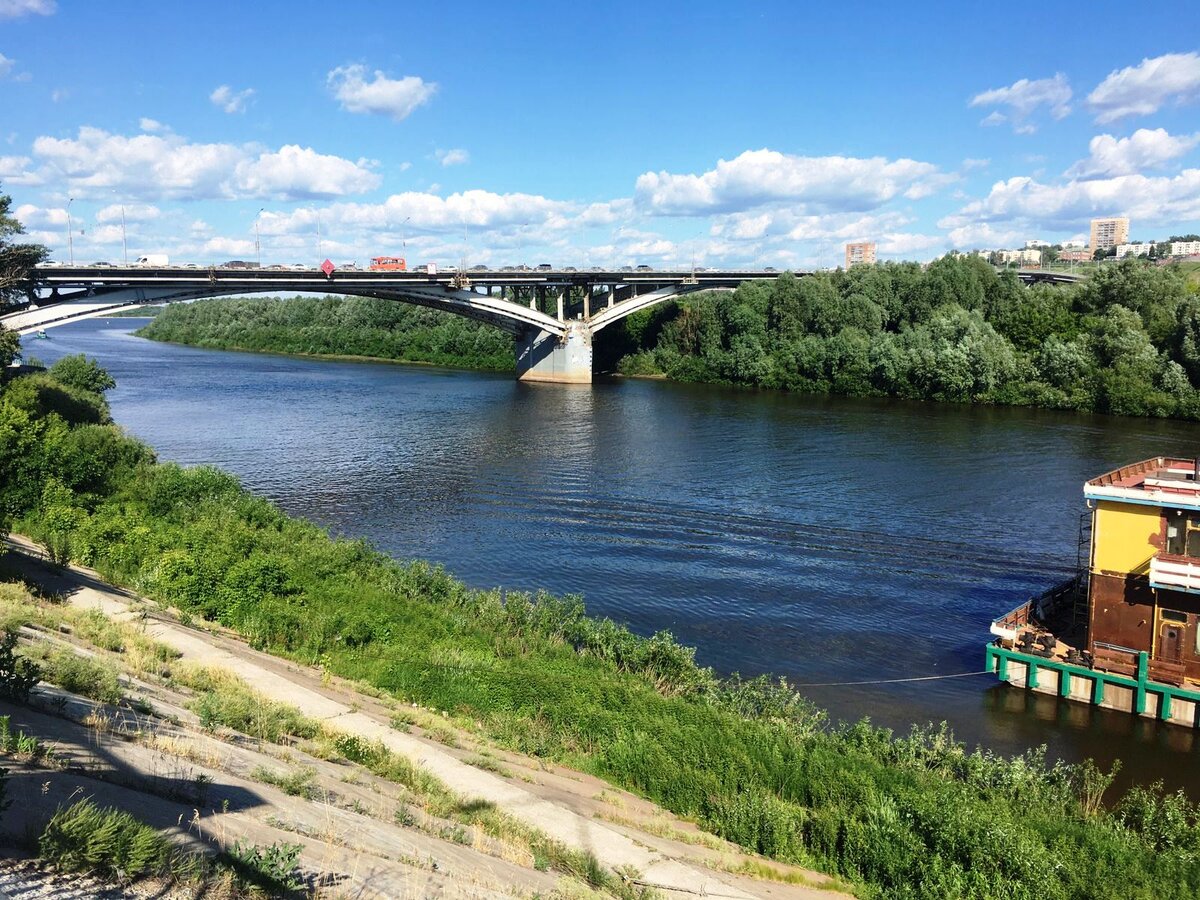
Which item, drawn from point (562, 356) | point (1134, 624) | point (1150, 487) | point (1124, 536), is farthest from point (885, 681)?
point (562, 356)

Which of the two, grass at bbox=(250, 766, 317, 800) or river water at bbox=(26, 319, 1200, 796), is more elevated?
grass at bbox=(250, 766, 317, 800)

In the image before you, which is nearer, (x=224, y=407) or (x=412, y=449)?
(x=412, y=449)

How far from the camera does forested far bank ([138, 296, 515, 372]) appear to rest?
3885 inches

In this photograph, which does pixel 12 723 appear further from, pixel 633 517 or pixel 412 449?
pixel 412 449

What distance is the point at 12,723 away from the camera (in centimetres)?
814

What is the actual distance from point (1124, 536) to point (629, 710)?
11575 millimetres

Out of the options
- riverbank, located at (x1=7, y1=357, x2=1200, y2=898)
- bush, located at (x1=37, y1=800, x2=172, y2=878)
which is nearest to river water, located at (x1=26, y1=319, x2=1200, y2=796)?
riverbank, located at (x1=7, y1=357, x2=1200, y2=898)

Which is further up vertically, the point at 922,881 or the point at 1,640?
the point at 1,640

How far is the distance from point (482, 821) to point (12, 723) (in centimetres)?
461

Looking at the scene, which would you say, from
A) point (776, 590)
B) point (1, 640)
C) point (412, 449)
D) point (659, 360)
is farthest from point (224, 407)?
point (1, 640)

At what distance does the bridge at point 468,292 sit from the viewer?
1912 inches

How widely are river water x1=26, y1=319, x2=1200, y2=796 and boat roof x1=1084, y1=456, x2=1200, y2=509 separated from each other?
439cm

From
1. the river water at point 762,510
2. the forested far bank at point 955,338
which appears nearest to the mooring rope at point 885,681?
the river water at point 762,510

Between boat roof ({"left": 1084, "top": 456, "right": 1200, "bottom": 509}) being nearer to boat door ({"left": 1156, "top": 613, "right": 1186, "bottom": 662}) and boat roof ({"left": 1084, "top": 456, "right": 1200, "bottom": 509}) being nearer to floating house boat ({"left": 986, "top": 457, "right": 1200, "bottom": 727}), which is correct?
floating house boat ({"left": 986, "top": 457, "right": 1200, "bottom": 727})
